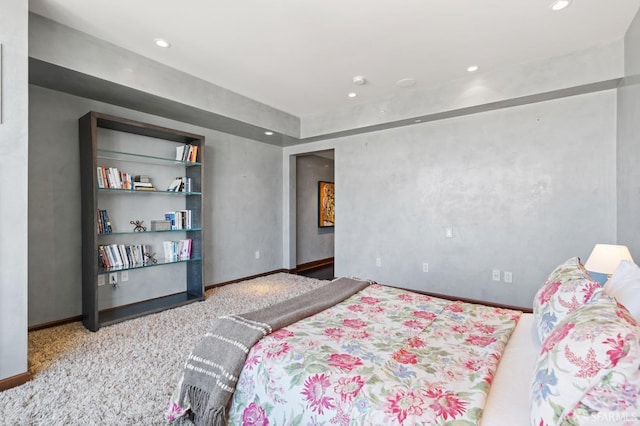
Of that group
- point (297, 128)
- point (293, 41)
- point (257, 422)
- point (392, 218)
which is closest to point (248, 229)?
point (297, 128)

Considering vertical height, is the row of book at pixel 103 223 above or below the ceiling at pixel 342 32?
below

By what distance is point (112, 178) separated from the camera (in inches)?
127

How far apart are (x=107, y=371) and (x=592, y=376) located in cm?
280

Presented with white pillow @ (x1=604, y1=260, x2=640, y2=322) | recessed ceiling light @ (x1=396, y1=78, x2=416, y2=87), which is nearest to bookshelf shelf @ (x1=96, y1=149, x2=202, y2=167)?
recessed ceiling light @ (x1=396, y1=78, x2=416, y2=87)

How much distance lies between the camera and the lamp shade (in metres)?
2.14

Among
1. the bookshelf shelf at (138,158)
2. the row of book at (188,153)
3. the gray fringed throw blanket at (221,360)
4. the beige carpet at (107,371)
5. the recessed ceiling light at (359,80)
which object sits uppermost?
the recessed ceiling light at (359,80)

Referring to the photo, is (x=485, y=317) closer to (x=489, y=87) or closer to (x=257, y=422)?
(x=257, y=422)

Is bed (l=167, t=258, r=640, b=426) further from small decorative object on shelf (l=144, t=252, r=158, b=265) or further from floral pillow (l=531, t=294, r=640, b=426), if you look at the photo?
small decorative object on shelf (l=144, t=252, r=158, b=265)

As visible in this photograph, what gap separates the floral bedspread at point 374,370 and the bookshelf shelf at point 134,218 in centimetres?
247

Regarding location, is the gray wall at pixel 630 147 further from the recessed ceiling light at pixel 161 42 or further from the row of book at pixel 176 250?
the row of book at pixel 176 250

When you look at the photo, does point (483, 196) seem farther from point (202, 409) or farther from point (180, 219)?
point (180, 219)

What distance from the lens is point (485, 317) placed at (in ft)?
6.12

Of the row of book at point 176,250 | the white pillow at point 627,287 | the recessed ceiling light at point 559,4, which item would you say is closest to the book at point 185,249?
the row of book at point 176,250

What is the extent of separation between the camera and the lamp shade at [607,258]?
7.02 feet
